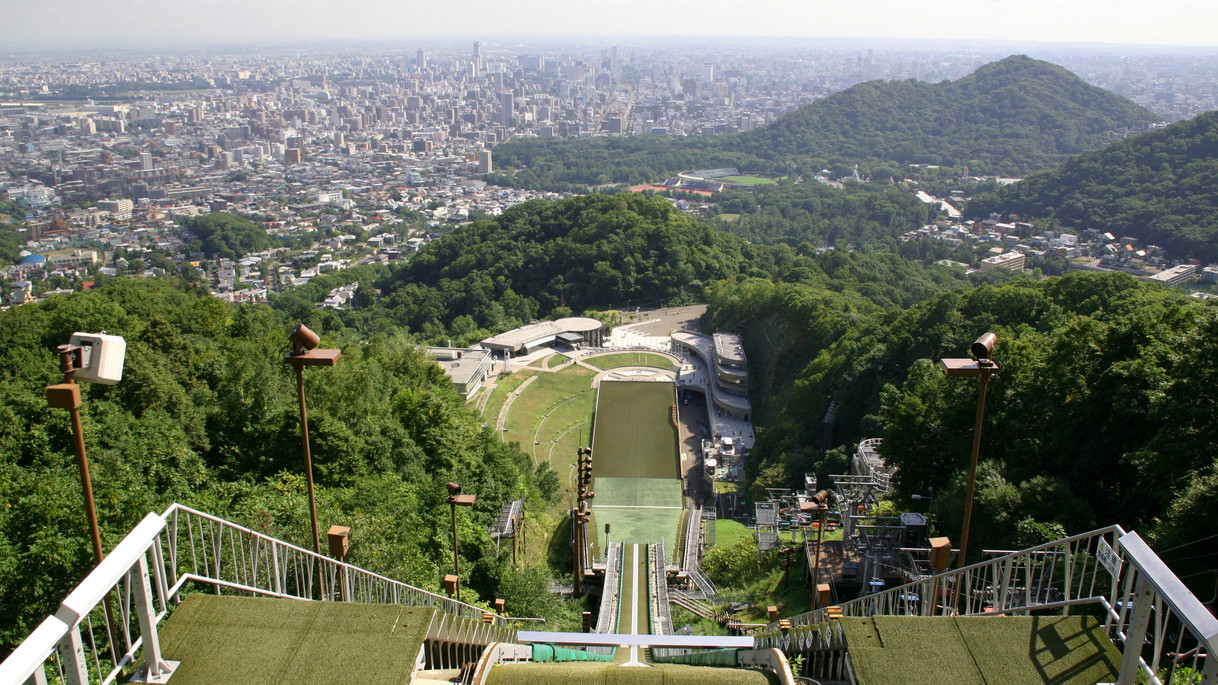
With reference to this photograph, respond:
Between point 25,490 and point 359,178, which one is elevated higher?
point 25,490

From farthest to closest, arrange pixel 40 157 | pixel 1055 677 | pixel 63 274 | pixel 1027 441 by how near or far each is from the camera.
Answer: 1. pixel 40 157
2. pixel 63 274
3. pixel 1027 441
4. pixel 1055 677

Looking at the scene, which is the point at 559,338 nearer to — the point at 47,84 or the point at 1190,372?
the point at 1190,372

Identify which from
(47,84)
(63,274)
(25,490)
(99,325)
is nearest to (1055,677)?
(25,490)

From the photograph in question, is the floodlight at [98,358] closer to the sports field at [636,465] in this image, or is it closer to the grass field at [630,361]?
the sports field at [636,465]

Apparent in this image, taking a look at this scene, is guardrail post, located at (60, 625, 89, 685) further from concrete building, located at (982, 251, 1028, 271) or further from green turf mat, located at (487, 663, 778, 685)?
concrete building, located at (982, 251, 1028, 271)

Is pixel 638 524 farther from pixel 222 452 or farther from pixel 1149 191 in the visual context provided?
pixel 1149 191

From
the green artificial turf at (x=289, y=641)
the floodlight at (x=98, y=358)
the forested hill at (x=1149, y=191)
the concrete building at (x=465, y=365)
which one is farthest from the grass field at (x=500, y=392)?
the forested hill at (x=1149, y=191)

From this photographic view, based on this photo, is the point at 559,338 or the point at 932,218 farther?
the point at 932,218
